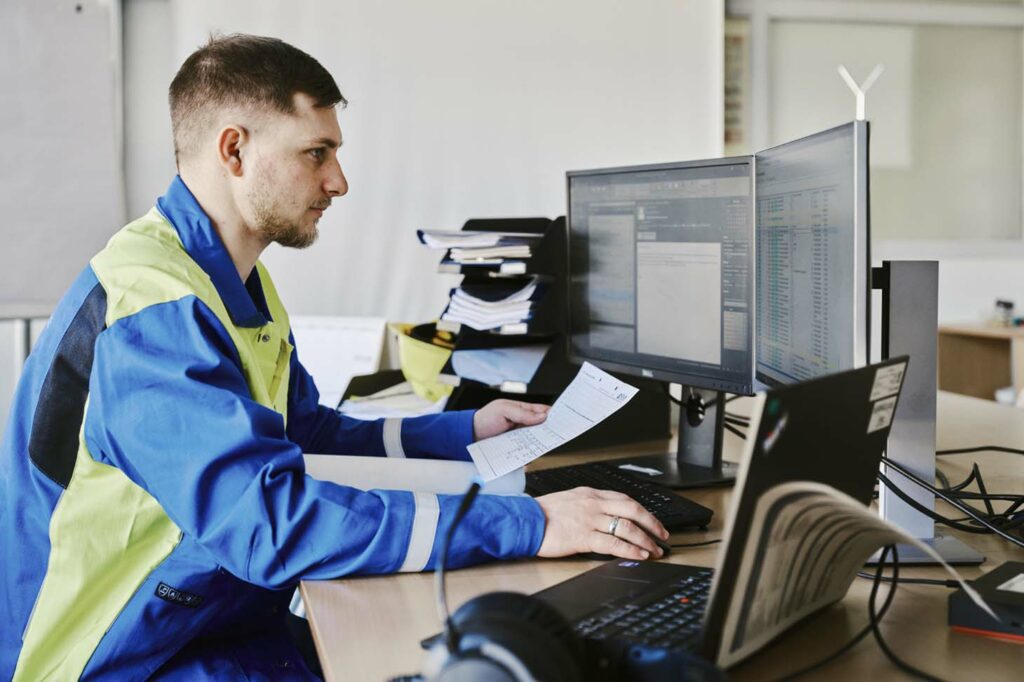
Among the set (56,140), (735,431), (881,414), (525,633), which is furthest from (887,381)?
(56,140)

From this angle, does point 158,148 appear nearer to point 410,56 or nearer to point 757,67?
point 410,56

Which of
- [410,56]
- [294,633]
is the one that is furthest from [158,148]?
[294,633]

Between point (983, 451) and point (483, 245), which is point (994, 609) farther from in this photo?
point (483, 245)

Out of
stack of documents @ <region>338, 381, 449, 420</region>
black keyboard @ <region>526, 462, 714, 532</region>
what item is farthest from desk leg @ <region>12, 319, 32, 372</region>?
black keyboard @ <region>526, 462, 714, 532</region>

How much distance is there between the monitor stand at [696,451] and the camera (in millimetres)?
1474

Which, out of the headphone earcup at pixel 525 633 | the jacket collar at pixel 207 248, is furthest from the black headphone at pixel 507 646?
the jacket collar at pixel 207 248

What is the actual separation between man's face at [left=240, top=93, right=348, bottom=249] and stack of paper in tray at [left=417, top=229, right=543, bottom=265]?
0.58m

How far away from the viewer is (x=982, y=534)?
44.8 inches

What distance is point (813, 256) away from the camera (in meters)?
1.09

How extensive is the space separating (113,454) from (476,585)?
1.34ft

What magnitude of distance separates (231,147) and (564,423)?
1.84 feet

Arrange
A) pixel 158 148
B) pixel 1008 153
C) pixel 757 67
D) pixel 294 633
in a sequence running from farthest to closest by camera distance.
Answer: pixel 1008 153 → pixel 757 67 → pixel 158 148 → pixel 294 633

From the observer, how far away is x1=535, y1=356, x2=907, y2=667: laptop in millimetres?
625

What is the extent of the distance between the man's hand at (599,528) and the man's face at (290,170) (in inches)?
21.0
